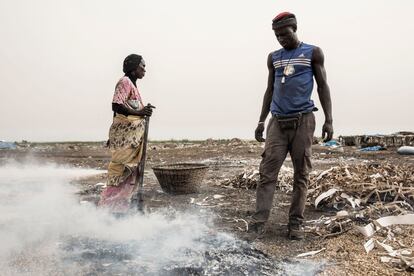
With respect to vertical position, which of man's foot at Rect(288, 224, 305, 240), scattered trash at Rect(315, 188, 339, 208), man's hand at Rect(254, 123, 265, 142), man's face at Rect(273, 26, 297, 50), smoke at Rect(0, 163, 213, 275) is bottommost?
smoke at Rect(0, 163, 213, 275)

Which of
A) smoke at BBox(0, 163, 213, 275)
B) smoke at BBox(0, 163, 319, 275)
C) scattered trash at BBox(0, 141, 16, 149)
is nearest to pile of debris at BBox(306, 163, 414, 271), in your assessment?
smoke at BBox(0, 163, 319, 275)

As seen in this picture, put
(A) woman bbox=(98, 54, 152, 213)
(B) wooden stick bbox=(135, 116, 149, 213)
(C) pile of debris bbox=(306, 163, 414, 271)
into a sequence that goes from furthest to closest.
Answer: (B) wooden stick bbox=(135, 116, 149, 213) < (A) woman bbox=(98, 54, 152, 213) < (C) pile of debris bbox=(306, 163, 414, 271)

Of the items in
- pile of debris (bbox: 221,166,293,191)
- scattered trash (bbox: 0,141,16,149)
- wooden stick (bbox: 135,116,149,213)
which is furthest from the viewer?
scattered trash (bbox: 0,141,16,149)

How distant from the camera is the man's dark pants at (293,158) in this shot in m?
4.25

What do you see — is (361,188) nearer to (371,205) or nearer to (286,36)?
(371,205)

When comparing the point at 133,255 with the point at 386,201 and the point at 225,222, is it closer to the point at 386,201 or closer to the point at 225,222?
the point at 225,222

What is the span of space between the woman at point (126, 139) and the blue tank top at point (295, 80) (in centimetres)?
158

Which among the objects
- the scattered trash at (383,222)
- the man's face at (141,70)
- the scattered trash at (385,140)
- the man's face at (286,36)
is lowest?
the scattered trash at (383,222)

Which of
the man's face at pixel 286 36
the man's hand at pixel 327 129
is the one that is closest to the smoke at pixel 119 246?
the man's hand at pixel 327 129

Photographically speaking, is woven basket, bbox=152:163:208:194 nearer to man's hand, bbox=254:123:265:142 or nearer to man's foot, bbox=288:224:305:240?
man's hand, bbox=254:123:265:142

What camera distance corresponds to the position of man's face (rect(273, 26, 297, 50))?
4.14 m

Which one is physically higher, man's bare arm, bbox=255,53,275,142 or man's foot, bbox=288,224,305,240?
man's bare arm, bbox=255,53,275,142

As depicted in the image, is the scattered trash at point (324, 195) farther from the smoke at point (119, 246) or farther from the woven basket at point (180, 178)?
the woven basket at point (180, 178)

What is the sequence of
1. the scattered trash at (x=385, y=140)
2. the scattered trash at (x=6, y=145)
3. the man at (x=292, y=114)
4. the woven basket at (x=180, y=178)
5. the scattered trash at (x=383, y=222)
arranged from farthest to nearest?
the scattered trash at (x=6, y=145) < the scattered trash at (x=385, y=140) < the woven basket at (x=180, y=178) < the man at (x=292, y=114) < the scattered trash at (x=383, y=222)
